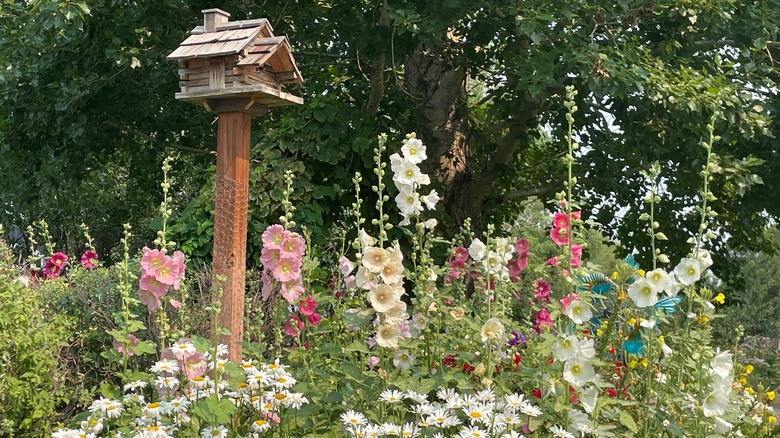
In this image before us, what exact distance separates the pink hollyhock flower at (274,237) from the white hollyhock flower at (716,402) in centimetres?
162

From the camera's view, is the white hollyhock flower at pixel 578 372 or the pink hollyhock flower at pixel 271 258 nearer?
the white hollyhock flower at pixel 578 372

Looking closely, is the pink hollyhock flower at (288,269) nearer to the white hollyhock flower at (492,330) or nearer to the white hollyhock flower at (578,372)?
the white hollyhock flower at (492,330)

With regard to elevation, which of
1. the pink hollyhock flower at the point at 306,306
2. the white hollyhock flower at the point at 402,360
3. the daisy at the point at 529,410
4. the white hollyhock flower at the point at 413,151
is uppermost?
the white hollyhock flower at the point at 413,151

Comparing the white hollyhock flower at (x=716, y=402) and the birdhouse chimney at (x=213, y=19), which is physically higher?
the birdhouse chimney at (x=213, y=19)

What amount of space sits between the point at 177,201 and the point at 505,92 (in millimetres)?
4879

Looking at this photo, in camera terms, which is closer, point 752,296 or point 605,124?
point 605,124

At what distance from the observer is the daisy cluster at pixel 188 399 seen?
2795 millimetres

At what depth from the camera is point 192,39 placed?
4422 mm

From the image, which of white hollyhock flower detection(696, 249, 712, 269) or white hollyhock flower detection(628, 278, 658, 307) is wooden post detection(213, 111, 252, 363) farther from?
white hollyhock flower detection(696, 249, 712, 269)

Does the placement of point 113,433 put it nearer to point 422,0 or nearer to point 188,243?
point 188,243

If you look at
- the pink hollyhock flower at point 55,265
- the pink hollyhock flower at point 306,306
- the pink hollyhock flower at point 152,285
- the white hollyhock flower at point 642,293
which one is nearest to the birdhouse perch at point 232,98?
the pink hollyhock flower at point 306,306

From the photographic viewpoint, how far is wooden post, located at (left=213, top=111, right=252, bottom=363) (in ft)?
13.3

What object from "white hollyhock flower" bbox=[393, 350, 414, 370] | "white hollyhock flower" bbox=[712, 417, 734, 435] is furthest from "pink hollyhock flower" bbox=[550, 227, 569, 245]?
"white hollyhock flower" bbox=[712, 417, 734, 435]

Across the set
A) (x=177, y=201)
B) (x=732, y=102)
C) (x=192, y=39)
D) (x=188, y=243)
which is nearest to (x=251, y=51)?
(x=192, y=39)
